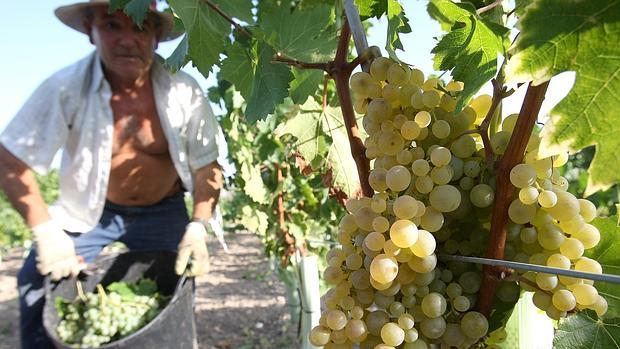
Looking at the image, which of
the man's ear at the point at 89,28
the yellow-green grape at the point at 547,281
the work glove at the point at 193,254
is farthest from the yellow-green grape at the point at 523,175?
the man's ear at the point at 89,28

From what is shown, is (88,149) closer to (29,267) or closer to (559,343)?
(29,267)

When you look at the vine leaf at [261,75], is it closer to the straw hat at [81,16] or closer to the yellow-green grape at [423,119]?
the yellow-green grape at [423,119]

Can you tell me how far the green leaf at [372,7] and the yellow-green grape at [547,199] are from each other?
0.39 m

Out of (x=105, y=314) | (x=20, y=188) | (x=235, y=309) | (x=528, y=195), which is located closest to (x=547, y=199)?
(x=528, y=195)

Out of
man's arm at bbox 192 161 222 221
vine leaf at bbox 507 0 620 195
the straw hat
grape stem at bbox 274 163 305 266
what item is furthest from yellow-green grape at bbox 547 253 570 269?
grape stem at bbox 274 163 305 266

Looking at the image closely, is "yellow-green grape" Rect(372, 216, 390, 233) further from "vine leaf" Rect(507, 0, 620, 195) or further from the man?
the man

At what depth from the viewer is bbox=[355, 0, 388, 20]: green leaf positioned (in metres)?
0.79

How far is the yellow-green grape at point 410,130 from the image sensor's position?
61cm

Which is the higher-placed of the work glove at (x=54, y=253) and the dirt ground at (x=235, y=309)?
the work glove at (x=54, y=253)

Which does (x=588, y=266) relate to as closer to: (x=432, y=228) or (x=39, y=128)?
(x=432, y=228)

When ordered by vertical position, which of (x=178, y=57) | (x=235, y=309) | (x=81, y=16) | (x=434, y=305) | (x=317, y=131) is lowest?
(x=235, y=309)

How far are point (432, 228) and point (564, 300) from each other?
154 millimetres

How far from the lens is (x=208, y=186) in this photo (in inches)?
113

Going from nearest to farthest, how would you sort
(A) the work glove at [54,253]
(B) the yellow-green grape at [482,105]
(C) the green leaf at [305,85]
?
(B) the yellow-green grape at [482,105] → (C) the green leaf at [305,85] → (A) the work glove at [54,253]
